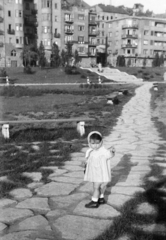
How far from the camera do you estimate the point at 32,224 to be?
4055 millimetres

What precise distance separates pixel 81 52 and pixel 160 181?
6745cm

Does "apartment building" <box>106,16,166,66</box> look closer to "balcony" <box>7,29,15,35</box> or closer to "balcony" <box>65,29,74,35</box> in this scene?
"balcony" <box>65,29,74,35</box>

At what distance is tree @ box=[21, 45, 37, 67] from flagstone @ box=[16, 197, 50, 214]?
55500 millimetres

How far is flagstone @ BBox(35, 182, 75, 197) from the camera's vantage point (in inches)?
202

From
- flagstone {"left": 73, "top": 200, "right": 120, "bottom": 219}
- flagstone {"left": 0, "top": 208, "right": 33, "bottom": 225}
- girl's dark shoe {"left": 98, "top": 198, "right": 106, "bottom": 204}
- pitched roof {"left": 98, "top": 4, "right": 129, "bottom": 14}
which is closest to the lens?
flagstone {"left": 0, "top": 208, "right": 33, "bottom": 225}

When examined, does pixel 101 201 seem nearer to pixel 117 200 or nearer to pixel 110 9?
pixel 117 200

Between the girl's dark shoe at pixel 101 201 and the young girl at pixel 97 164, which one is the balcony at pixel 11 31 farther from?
the girl's dark shoe at pixel 101 201

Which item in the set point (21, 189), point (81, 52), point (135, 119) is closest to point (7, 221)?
point (21, 189)

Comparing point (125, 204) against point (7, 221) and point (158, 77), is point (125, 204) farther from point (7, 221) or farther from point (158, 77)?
point (158, 77)

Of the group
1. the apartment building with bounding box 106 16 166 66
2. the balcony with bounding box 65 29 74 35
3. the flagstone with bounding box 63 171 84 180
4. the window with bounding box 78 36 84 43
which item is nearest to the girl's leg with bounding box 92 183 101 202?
the flagstone with bounding box 63 171 84 180

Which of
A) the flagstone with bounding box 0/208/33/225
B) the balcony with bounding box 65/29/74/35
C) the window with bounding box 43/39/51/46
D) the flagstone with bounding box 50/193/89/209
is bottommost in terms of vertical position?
the flagstone with bounding box 50/193/89/209

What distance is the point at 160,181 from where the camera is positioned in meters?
5.64

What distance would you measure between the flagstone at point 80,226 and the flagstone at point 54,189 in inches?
34.7

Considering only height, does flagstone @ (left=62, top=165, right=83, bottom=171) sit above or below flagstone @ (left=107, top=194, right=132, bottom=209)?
below
